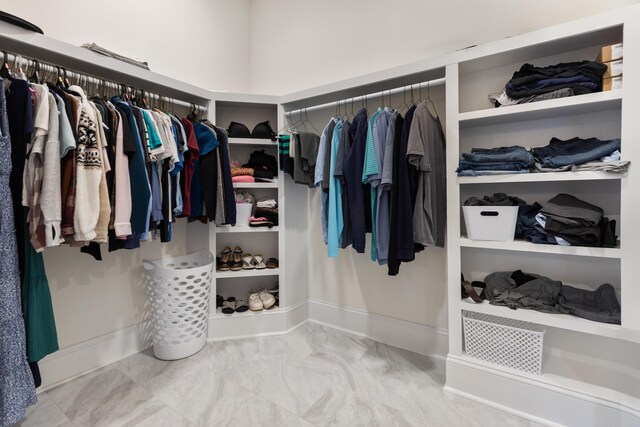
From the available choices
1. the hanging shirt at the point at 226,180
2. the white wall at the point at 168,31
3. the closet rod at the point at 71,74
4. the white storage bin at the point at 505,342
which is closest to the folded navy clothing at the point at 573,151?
the white storage bin at the point at 505,342

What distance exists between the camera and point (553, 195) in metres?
1.62

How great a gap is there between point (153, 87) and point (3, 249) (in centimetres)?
131

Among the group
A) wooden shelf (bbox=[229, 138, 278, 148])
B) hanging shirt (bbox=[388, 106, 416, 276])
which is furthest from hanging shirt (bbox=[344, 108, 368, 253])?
wooden shelf (bbox=[229, 138, 278, 148])

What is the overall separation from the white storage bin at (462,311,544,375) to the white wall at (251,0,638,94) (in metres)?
1.66

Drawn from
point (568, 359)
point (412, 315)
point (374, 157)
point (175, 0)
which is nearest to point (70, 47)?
point (175, 0)

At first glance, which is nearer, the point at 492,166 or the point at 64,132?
the point at 64,132

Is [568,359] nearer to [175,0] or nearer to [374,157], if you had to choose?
[374,157]

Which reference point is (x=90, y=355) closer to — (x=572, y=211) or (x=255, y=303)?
(x=255, y=303)

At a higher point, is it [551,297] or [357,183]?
[357,183]

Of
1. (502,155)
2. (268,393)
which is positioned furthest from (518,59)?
(268,393)

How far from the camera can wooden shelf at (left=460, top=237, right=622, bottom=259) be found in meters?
1.29

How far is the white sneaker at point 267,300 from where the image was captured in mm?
2361

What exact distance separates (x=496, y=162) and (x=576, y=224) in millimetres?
441

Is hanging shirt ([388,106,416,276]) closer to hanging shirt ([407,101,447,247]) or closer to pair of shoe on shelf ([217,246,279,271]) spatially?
hanging shirt ([407,101,447,247])
